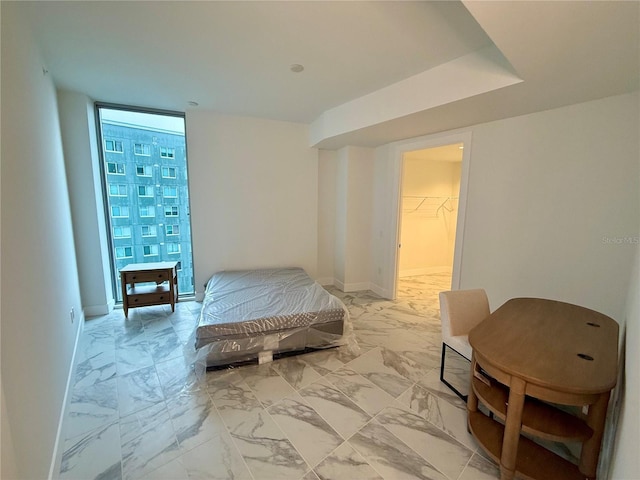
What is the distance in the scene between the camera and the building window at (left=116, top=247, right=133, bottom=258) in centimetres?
377

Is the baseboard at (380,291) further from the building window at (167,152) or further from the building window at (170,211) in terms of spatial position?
the building window at (167,152)

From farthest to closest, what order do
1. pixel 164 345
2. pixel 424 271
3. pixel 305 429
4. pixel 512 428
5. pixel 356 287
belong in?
pixel 424 271, pixel 356 287, pixel 164 345, pixel 305 429, pixel 512 428

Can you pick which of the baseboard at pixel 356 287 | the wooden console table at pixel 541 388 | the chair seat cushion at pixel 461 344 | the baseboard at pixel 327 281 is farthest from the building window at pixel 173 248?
the wooden console table at pixel 541 388

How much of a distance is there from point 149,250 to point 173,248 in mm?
299

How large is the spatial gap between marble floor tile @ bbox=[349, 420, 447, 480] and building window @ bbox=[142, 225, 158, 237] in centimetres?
358

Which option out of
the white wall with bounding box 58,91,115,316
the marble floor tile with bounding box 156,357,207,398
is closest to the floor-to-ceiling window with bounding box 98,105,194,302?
the white wall with bounding box 58,91,115,316

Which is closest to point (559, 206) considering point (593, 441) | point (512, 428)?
point (593, 441)

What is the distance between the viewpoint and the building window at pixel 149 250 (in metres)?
3.77

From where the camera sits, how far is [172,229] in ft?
12.8

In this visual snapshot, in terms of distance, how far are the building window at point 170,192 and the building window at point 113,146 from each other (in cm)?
70

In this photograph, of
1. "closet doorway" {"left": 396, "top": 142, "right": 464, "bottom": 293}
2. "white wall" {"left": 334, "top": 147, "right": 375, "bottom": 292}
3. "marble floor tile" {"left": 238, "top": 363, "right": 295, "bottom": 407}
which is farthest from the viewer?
"closet doorway" {"left": 396, "top": 142, "right": 464, "bottom": 293}

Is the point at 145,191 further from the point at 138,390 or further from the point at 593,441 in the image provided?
the point at 593,441

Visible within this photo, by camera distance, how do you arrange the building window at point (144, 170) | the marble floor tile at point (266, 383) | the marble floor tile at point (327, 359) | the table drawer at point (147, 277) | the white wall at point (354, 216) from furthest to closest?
the white wall at point (354, 216) → the building window at point (144, 170) → the table drawer at point (147, 277) → the marble floor tile at point (327, 359) → the marble floor tile at point (266, 383)

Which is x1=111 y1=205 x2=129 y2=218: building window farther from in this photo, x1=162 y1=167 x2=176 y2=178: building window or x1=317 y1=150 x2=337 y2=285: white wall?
x1=317 y1=150 x2=337 y2=285: white wall
